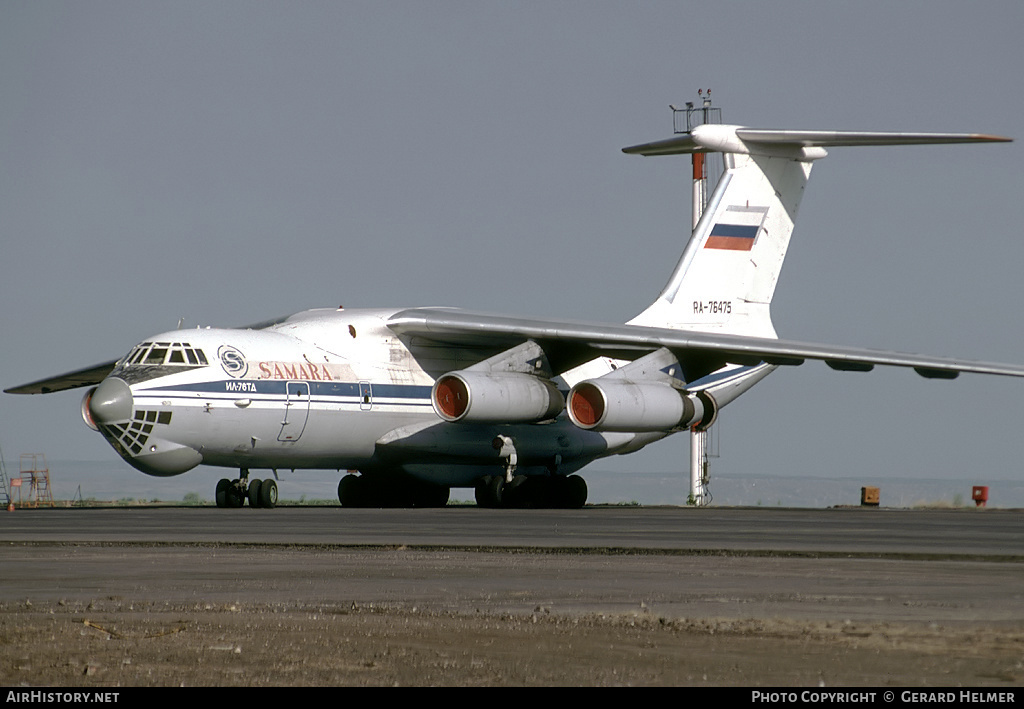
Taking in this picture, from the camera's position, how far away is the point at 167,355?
21.4 meters

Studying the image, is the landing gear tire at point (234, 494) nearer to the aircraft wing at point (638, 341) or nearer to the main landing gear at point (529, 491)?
the aircraft wing at point (638, 341)

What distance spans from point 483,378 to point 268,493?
357cm

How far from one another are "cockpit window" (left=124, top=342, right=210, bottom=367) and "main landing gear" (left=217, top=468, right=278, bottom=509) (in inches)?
81.2

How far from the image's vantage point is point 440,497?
26.0m

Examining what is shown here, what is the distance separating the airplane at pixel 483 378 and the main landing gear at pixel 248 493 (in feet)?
0.11

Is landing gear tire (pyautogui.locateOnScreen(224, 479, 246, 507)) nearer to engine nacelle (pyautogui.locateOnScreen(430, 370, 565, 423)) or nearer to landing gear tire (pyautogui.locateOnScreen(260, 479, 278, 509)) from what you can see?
landing gear tire (pyautogui.locateOnScreen(260, 479, 278, 509))

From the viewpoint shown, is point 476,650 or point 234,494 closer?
point 476,650

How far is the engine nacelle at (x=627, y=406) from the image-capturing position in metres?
22.8

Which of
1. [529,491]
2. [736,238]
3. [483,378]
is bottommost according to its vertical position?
[529,491]

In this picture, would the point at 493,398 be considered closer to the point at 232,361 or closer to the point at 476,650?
the point at 232,361

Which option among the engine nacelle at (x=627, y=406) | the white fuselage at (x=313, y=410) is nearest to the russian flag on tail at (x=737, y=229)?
the white fuselage at (x=313, y=410)

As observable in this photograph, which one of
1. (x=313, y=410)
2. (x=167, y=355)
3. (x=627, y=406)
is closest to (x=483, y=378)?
(x=627, y=406)

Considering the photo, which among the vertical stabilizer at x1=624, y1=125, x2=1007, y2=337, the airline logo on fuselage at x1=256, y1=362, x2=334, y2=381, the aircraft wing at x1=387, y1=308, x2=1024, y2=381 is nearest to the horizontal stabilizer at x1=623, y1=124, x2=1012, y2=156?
the vertical stabilizer at x1=624, y1=125, x2=1007, y2=337

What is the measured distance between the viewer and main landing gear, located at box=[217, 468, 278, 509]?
22375 mm
